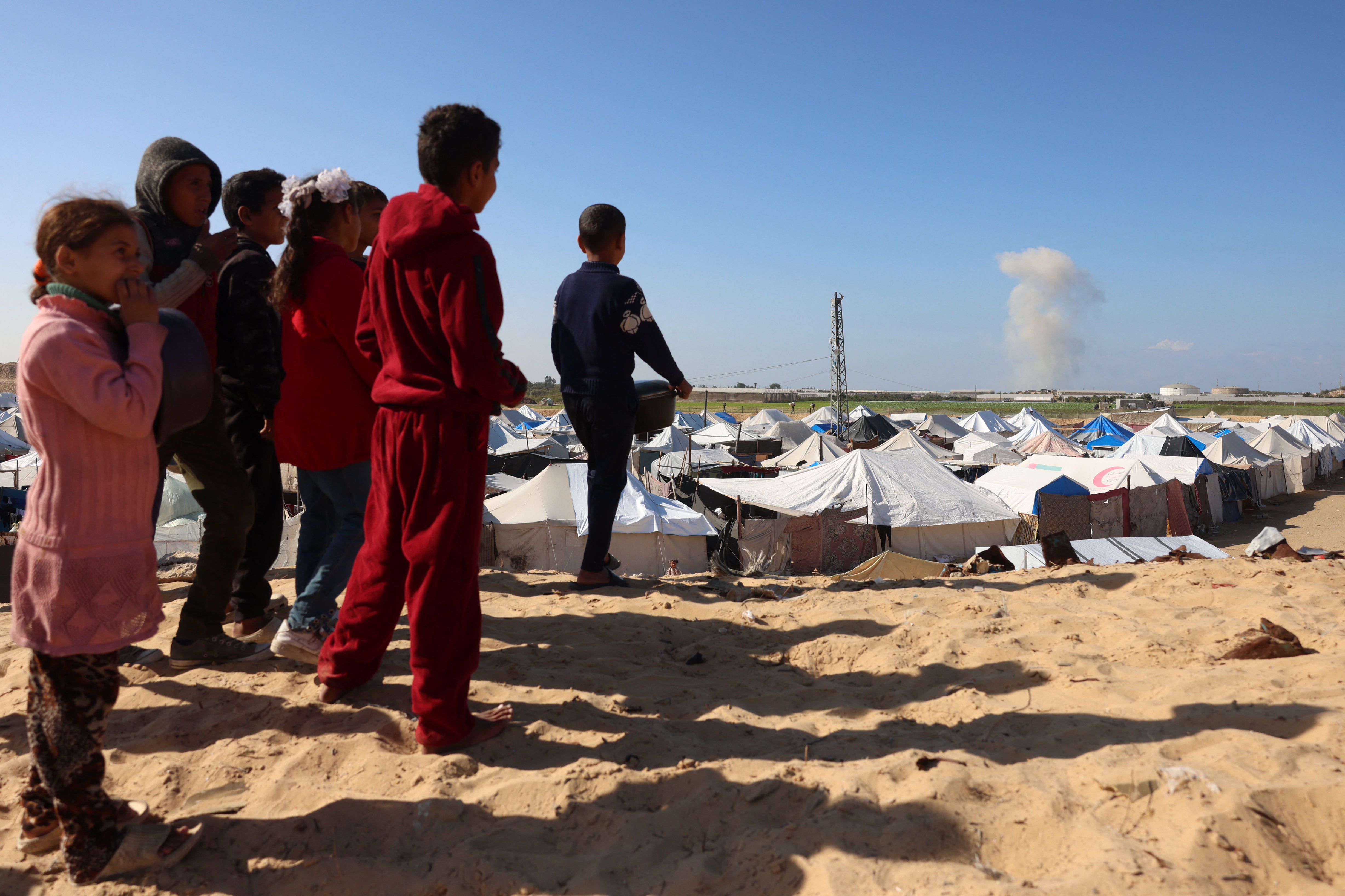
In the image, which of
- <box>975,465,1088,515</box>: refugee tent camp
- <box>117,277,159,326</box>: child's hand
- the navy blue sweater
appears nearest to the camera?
<box>117,277,159,326</box>: child's hand

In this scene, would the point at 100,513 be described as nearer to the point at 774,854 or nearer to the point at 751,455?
the point at 774,854

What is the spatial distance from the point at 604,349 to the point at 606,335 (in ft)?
0.26

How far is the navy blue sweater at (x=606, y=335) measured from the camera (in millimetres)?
4223

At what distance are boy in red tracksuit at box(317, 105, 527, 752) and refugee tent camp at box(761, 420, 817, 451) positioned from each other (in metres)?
42.9

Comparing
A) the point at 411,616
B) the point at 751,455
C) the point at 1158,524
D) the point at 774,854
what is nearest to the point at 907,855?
the point at 774,854

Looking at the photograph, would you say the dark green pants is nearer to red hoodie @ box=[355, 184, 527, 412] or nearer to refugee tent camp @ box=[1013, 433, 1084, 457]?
red hoodie @ box=[355, 184, 527, 412]

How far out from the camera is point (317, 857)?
1.97 m

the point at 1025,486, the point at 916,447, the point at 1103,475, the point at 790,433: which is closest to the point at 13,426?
the point at 790,433

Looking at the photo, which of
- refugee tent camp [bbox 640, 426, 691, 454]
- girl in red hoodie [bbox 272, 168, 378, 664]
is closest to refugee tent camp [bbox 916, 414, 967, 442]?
refugee tent camp [bbox 640, 426, 691, 454]

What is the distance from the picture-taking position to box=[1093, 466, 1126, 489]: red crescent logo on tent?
79.8 ft

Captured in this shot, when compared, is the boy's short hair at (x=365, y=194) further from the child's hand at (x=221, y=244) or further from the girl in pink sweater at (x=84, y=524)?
the girl in pink sweater at (x=84, y=524)

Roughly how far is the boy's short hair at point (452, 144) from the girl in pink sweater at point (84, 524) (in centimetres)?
91

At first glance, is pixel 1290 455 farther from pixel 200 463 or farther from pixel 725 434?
pixel 200 463

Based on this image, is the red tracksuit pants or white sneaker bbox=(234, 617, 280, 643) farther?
white sneaker bbox=(234, 617, 280, 643)
